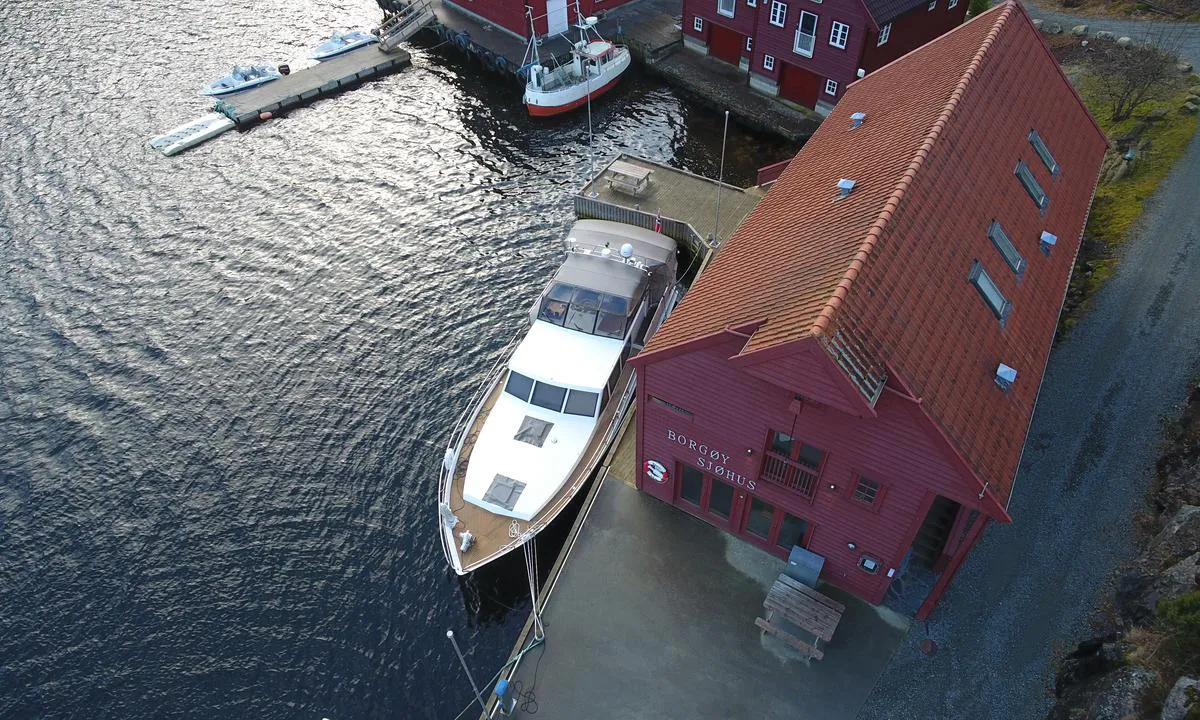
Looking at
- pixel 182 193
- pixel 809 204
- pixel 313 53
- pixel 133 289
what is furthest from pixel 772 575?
pixel 313 53

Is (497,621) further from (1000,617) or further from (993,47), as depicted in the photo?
(993,47)

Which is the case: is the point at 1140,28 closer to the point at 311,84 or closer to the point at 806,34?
the point at 806,34

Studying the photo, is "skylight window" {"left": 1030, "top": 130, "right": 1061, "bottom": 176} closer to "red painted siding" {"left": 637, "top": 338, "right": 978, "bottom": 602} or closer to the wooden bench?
"red painted siding" {"left": 637, "top": 338, "right": 978, "bottom": 602}

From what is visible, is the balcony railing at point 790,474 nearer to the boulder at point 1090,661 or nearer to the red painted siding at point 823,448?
the red painted siding at point 823,448

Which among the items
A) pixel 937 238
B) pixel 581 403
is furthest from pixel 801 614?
pixel 937 238

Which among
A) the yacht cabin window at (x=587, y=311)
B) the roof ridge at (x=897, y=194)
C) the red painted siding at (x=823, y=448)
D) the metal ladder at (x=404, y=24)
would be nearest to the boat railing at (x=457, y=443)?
the yacht cabin window at (x=587, y=311)

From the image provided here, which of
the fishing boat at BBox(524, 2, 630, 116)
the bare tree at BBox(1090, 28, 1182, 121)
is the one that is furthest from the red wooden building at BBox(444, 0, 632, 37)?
the bare tree at BBox(1090, 28, 1182, 121)
